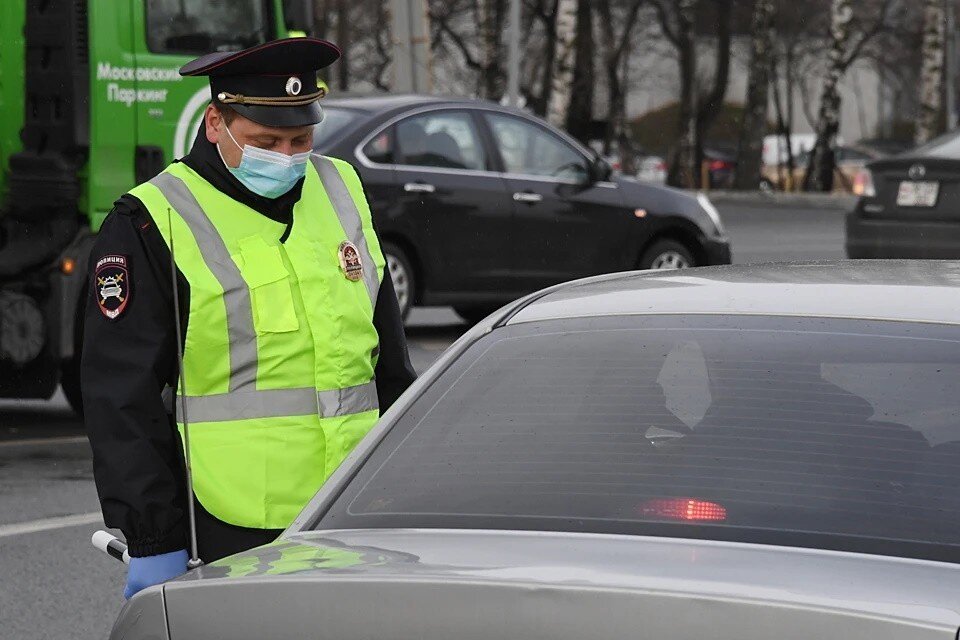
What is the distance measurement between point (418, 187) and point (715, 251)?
8.43 ft

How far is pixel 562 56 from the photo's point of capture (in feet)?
108

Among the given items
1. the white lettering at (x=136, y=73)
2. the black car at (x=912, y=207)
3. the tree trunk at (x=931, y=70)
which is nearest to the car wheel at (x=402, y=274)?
the white lettering at (x=136, y=73)

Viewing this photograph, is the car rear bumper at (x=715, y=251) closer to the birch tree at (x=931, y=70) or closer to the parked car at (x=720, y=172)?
the birch tree at (x=931, y=70)

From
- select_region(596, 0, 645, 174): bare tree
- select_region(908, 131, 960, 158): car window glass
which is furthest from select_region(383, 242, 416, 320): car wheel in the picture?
select_region(596, 0, 645, 174): bare tree

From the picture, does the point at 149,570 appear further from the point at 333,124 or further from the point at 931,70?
the point at 931,70

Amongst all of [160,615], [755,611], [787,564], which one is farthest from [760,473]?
[160,615]

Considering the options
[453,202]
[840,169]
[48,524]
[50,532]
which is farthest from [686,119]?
[50,532]

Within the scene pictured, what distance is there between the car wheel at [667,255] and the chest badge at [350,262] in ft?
Result: 31.9

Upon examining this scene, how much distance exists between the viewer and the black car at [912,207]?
1322 centimetres

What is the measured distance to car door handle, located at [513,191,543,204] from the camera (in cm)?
1270

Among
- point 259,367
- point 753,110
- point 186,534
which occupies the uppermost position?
point 259,367

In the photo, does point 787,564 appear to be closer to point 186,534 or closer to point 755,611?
point 755,611

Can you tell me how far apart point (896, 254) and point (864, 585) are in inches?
452

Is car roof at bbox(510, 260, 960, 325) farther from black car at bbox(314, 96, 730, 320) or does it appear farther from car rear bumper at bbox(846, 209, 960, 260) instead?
car rear bumper at bbox(846, 209, 960, 260)
